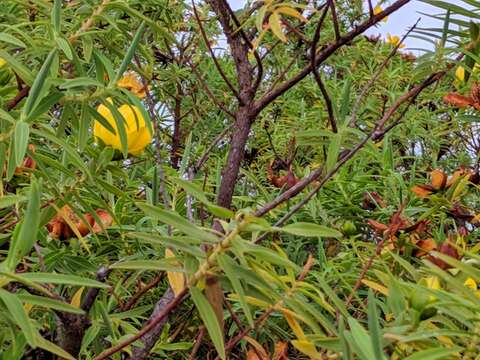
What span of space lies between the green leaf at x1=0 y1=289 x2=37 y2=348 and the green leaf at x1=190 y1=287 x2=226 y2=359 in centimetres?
11

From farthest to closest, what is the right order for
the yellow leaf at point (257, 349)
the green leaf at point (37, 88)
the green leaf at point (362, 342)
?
the yellow leaf at point (257, 349) → the green leaf at point (37, 88) → the green leaf at point (362, 342)

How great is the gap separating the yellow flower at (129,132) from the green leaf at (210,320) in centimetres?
26

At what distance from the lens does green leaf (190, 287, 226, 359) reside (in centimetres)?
46

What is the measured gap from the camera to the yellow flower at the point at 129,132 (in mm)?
684

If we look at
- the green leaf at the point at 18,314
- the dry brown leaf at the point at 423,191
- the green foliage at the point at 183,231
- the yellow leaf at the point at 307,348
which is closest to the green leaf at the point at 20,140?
the green foliage at the point at 183,231

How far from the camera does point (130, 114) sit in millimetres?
725

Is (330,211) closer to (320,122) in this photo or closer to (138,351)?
(320,122)

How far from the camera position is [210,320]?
46 cm

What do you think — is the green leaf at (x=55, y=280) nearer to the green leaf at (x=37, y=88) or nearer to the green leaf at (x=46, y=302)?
the green leaf at (x=46, y=302)

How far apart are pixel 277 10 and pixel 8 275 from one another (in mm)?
390

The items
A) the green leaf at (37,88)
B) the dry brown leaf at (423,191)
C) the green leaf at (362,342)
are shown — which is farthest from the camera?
the dry brown leaf at (423,191)

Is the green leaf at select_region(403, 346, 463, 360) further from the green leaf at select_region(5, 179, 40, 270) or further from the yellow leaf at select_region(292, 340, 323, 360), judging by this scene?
the green leaf at select_region(5, 179, 40, 270)

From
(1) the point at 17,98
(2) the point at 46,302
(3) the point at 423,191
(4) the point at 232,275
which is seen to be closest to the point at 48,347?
(2) the point at 46,302

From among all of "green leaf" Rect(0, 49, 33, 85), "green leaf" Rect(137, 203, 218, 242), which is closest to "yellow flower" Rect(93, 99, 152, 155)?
"green leaf" Rect(0, 49, 33, 85)
